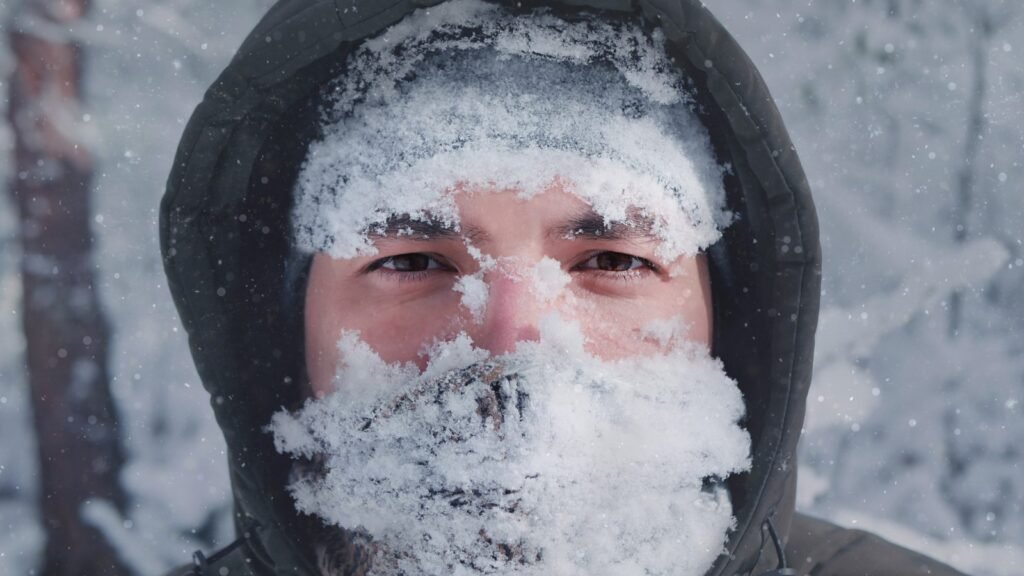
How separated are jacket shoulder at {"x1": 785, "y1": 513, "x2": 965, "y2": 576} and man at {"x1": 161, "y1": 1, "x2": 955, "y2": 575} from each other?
307 mm

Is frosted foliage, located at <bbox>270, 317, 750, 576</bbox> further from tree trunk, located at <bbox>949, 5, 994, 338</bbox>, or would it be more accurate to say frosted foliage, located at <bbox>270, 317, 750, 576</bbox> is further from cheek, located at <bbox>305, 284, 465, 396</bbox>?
tree trunk, located at <bbox>949, 5, 994, 338</bbox>

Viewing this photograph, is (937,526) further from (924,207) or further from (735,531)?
(735,531)

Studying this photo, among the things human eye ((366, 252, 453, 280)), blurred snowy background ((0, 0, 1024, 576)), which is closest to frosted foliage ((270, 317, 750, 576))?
human eye ((366, 252, 453, 280))

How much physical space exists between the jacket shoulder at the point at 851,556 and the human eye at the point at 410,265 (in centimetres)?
139

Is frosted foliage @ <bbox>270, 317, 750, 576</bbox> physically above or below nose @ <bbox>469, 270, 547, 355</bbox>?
below

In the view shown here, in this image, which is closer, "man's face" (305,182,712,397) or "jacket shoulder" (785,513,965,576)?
"man's face" (305,182,712,397)

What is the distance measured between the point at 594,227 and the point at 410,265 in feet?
1.31

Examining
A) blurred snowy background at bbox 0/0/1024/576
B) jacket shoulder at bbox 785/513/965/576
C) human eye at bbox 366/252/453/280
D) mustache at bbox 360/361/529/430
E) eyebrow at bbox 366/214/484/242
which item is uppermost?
blurred snowy background at bbox 0/0/1024/576

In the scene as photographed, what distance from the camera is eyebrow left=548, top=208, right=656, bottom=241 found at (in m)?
1.52

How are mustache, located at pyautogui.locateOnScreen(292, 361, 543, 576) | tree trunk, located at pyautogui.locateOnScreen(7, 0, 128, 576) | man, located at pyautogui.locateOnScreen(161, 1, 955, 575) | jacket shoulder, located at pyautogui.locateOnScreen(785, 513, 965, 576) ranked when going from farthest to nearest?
tree trunk, located at pyautogui.locateOnScreen(7, 0, 128, 576) → jacket shoulder, located at pyautogui.locateOnScreen(785, 513, 965, 576) → man, located at pyautogui.locateOnScreen(161, 1, 955, 575) → mustache, located at pyautogui.locateOnScreen(292, 361, 543, 576)

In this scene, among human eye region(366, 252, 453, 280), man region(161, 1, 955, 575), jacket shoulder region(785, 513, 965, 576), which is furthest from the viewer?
jacket shoulder region(785, 513, 965, 576)

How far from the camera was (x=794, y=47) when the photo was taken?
16.2 ft

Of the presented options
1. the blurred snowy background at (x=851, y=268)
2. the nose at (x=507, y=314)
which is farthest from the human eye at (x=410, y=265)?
the blurred snowy background at (x=851, y=268)

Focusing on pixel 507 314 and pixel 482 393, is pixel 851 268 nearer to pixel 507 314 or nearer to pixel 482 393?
pixel 507 314
